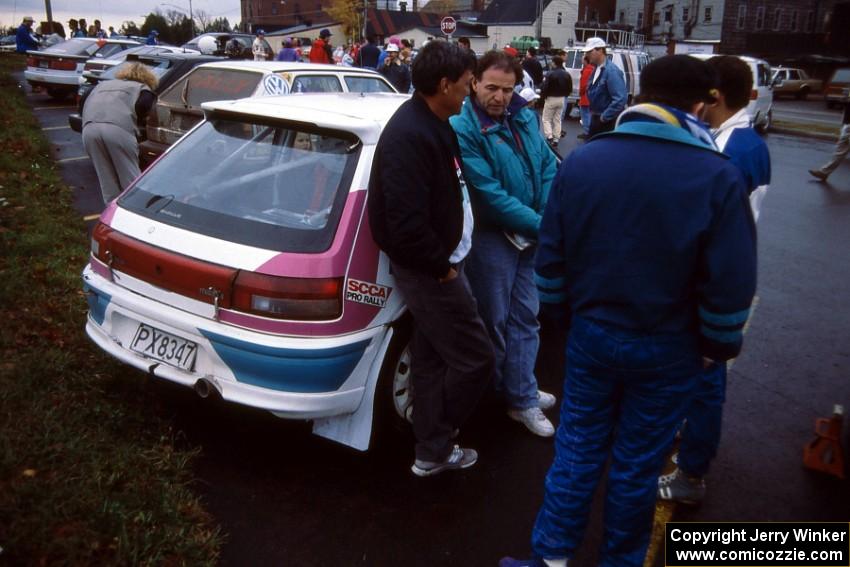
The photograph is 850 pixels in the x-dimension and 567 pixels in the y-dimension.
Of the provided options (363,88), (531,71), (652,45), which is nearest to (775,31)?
(652,45)

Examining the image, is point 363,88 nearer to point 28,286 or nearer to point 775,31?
point 28,286

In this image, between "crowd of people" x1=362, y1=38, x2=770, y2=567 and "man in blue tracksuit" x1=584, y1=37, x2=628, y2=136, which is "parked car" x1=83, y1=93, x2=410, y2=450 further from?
"man in blue tracksuit" x1=584, y1=37, x2=628, y2=136

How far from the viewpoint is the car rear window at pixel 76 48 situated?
1775cm

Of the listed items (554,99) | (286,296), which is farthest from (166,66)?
(286,296)

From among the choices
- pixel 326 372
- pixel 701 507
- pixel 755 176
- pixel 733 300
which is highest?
pixel 755 176

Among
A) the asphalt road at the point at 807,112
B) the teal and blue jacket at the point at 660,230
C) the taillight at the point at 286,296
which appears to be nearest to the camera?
the teal and blue jacket at the point at 660,230

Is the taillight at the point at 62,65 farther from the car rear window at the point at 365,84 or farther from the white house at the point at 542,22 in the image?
the white house at the point at 542,22

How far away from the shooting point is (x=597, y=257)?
91.1 inches

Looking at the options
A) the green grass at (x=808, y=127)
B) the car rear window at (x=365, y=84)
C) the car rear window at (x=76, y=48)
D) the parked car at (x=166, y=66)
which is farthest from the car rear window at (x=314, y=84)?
the green grass at (x=808, y=127)

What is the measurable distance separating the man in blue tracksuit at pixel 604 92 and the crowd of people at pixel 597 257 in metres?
6.91

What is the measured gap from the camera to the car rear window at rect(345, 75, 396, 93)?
352 inches

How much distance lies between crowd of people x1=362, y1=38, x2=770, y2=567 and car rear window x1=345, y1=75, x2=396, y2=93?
18.7 feet

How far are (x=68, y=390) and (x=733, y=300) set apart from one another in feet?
10.8

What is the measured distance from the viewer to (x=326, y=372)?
2988 mm
